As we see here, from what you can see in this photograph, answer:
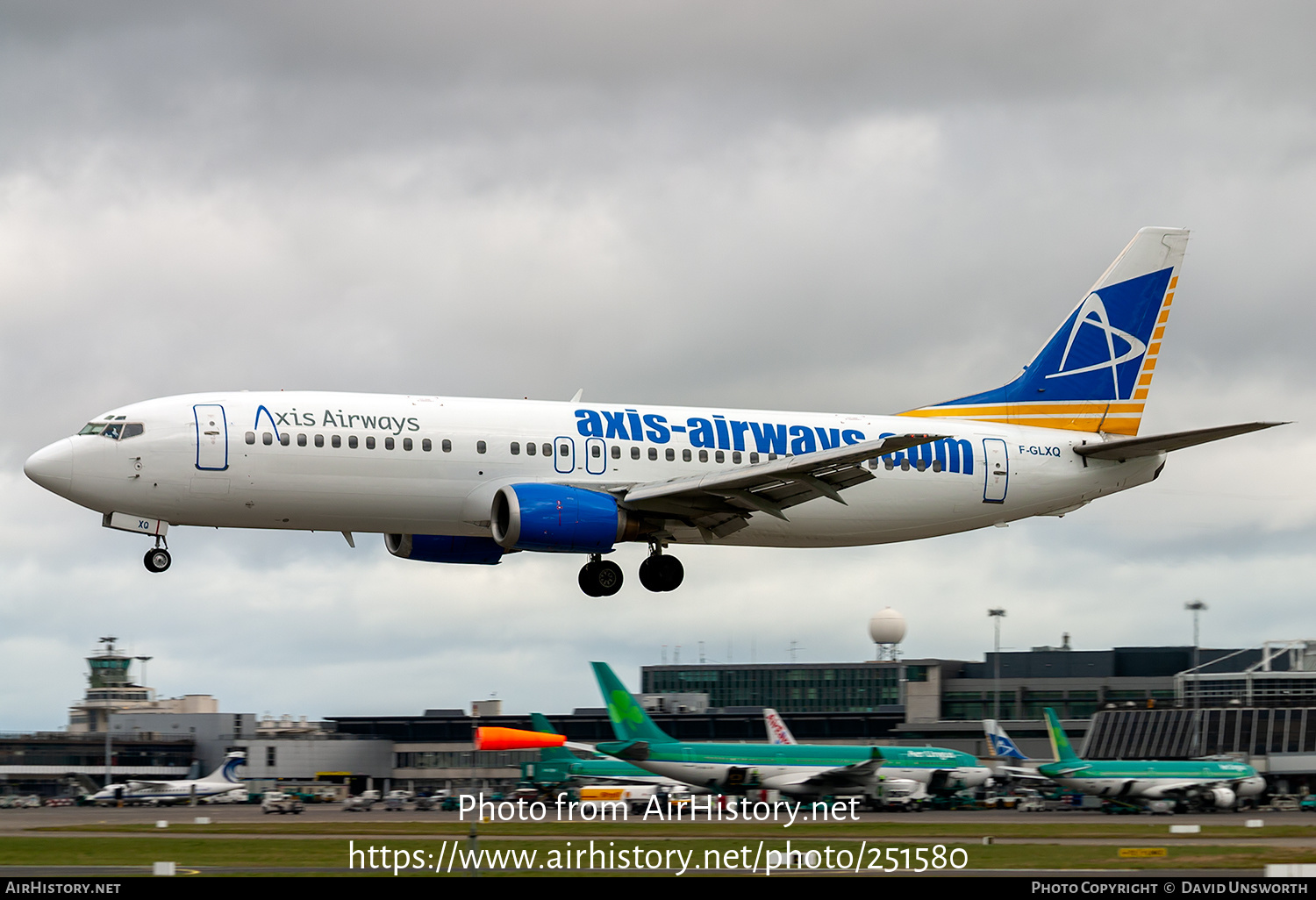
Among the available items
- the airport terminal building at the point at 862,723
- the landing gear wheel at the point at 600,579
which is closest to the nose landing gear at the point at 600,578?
the landing gear wheel at the point at 600,579

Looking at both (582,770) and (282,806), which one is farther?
(282,806)

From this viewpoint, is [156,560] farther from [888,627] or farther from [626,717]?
[888,627]

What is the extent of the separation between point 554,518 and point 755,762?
3113 cm

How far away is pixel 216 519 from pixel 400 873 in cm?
1118

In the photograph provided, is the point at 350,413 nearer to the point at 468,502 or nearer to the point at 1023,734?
the point at 468,502

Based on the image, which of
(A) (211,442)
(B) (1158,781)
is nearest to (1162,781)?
(B) (1158,781)

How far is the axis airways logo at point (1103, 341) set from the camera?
51.8 meters

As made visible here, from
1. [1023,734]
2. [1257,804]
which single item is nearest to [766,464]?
[1257,804]

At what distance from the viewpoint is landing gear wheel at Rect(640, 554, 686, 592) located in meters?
45.9

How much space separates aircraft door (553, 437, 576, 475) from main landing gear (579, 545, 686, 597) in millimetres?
3067

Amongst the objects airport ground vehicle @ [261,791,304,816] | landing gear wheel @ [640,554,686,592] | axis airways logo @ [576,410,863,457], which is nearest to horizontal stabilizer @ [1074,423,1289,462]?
axis airways logo @ [576,410,863,457]

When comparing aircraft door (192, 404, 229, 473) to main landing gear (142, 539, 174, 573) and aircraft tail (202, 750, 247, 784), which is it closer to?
main landing gear (142, 539, 174, 573)

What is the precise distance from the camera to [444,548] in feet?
151

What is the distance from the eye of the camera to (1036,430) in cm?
5016
